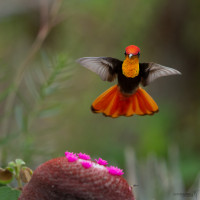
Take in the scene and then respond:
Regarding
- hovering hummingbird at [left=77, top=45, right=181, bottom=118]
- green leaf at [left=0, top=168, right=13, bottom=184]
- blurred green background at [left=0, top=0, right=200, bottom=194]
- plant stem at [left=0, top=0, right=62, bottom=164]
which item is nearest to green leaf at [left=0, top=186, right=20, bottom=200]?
green leaf at [left=0, top=168, right=13, bottom=184]

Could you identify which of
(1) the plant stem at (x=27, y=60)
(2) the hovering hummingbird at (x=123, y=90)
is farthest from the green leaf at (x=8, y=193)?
(1) the plant stem at (x=27, y=60)

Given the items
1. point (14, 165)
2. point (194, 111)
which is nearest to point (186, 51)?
point (194, 111)

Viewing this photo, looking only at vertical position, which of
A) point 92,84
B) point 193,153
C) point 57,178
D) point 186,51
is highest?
point 186,51

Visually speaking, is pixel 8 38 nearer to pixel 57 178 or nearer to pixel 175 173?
pixel 175 173

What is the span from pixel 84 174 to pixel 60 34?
5.78ft

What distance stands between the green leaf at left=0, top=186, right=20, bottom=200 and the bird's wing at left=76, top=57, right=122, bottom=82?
0.49ft

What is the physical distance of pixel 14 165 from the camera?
438 mm

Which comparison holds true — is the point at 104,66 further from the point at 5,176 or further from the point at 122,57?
the point at 122,57

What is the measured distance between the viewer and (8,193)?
0.44 m

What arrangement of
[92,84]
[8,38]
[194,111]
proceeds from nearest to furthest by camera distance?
[92,84] < [8,38] < [194,111]

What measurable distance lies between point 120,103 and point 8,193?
0.15 m

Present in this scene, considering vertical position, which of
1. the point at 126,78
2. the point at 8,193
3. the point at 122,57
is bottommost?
the point at 8,193

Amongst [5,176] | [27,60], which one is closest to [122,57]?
[27,60]

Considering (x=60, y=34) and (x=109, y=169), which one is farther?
(x=60, y=34)
